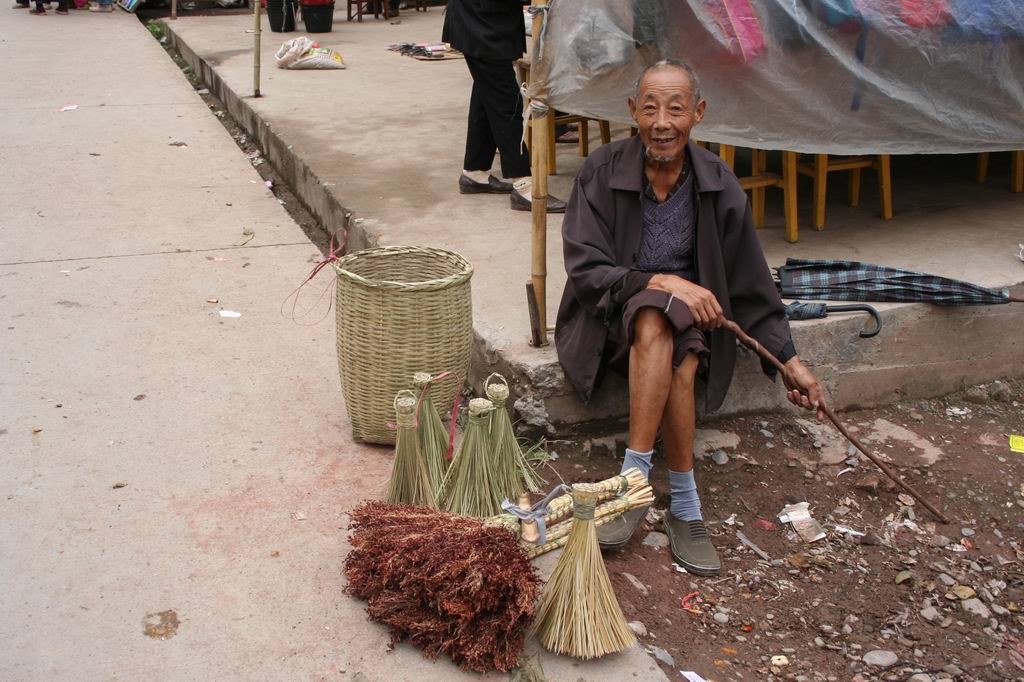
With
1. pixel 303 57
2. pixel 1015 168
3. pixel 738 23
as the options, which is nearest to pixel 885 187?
pixel 1015 168

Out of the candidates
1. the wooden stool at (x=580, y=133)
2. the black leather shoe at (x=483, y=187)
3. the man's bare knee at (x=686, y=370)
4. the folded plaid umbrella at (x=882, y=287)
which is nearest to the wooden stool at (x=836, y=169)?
the folded plaid umbrella at (x=882, y=287)

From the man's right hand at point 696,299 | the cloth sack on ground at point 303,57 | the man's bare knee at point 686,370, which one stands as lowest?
the man's bare knee at point 686,370

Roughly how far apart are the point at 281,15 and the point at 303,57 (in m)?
2.50

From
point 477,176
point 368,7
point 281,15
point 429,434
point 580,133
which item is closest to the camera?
point 429,434

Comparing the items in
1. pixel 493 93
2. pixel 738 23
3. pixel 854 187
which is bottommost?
pixel 854 187

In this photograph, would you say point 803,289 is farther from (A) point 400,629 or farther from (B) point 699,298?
(A) point 400,629

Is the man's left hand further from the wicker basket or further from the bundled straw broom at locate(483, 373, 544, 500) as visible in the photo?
the wicker basket

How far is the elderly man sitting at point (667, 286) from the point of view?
2.89 meters

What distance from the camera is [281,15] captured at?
10945mm

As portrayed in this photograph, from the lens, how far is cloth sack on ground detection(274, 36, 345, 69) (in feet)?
28.6

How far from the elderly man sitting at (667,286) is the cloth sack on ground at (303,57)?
619 cm

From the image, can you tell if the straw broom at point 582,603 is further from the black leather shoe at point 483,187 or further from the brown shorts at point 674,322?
the black leather shoe at point 483,187

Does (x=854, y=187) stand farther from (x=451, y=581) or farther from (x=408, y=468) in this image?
(x=451, y=581)

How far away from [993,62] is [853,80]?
1.85 feet
